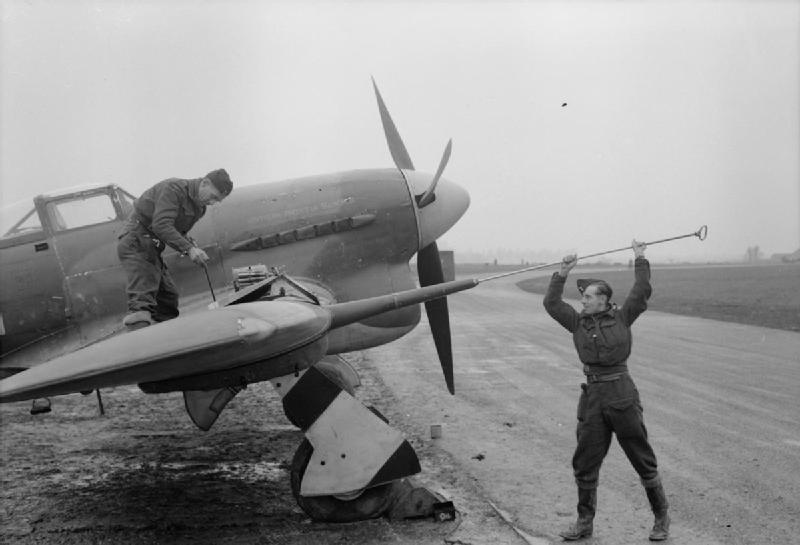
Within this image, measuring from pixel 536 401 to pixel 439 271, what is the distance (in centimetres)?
242

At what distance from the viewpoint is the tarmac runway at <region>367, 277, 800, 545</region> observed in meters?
4.58

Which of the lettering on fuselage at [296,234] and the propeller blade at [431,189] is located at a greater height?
the propeller blade at [431,189]

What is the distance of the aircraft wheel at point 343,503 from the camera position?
466 cm

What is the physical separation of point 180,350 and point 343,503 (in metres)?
1.82

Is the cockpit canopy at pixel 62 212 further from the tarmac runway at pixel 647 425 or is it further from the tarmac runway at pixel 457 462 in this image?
the tarmac runway at pixel 647 425

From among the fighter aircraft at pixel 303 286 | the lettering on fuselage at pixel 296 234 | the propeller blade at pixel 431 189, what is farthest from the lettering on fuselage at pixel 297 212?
the propeller blade at pixel 431 189

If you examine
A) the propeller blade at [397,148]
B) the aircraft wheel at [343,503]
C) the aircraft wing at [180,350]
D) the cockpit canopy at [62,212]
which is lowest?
the aircraft wheel at [343,503]

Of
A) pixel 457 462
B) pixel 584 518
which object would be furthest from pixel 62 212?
pixel 584 518

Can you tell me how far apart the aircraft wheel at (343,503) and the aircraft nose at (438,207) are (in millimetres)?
2678

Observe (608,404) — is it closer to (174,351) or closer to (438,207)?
(174,351)

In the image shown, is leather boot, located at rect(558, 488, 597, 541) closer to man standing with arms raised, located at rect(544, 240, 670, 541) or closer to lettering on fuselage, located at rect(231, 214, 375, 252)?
man standing with arms raised, located at rect(544, 240, 670, 541)

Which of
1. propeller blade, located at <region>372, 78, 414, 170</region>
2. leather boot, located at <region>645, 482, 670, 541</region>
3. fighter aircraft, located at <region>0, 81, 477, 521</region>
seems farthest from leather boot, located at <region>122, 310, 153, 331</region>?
propeller blade, located at <region>372, 78, 414, 170</region>

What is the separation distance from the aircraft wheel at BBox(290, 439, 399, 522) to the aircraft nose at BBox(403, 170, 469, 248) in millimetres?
2678

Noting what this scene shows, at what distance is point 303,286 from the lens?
19.5ft
